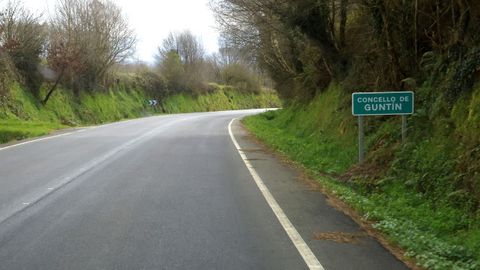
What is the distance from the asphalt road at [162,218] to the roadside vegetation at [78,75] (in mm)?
12881

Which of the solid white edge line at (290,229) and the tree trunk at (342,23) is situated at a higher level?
the tree trunk at (342,23)

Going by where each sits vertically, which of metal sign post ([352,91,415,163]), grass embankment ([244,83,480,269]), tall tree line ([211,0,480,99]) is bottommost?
grass embankment ([244,83,480,269])

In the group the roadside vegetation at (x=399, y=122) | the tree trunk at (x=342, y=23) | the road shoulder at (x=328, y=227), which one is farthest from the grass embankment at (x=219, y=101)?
the road shoulder at (x=328, y=227)

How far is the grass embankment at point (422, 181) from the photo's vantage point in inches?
258

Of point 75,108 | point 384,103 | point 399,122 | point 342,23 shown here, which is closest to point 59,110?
point 75,108

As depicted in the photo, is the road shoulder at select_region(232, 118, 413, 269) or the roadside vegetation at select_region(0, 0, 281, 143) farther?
the roadside vegetation at select_region(0, 0, 281, 143)

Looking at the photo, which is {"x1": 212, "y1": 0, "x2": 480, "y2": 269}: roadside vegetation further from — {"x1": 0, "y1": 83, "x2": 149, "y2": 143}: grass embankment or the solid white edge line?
{"x1": 0, "y1": 83, "x2": 149, "y2": 143}: grass embankment

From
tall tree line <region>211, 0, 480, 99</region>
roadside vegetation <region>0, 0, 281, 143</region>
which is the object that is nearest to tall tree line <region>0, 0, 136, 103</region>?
roadside vegetation <region>0, 0, 281, 143</region>

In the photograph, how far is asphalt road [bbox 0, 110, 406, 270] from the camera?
5.81 metres

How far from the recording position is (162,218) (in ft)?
25.3

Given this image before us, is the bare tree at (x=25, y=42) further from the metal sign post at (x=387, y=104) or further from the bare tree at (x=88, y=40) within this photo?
the metal sign post at (x=387, y=104)

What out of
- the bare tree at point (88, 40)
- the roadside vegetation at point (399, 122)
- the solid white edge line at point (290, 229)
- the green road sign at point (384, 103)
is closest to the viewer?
the solid white edge line at point (290, 229)

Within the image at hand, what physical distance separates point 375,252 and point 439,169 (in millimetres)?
3757

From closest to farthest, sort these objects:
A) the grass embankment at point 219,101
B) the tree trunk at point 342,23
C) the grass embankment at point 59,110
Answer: the tree trunk at point 342,23
the grass embankment at point 59,110
the grass embankment at point 219,101
